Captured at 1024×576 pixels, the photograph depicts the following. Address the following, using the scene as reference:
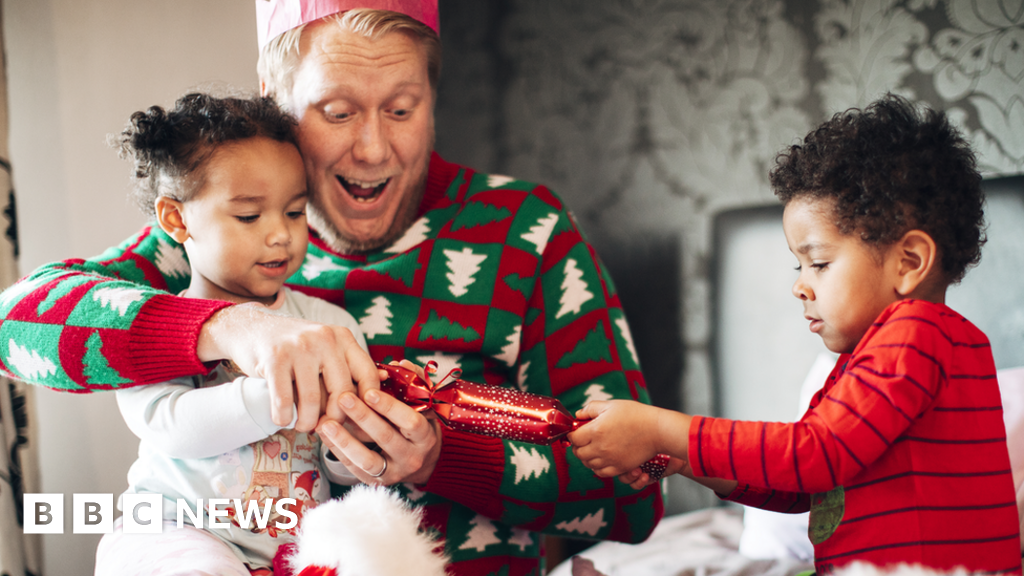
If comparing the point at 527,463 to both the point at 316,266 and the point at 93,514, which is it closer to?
the point at 316,266

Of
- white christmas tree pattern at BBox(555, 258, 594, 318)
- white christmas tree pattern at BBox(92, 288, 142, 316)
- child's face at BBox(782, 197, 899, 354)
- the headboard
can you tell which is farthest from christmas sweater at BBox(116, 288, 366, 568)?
the headboard

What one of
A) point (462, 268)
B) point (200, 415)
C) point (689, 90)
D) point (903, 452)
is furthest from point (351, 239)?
point (689, 90)

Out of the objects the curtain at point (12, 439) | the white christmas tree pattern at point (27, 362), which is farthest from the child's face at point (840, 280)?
the curtain at point (12, 439)

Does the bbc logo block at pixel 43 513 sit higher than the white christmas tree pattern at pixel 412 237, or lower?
lower

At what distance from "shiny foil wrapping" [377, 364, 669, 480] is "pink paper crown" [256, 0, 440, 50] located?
0.64 meters

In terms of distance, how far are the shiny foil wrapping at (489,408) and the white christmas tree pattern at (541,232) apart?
42 cm

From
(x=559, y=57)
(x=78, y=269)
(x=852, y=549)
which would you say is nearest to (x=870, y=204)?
(x=852, y=549)

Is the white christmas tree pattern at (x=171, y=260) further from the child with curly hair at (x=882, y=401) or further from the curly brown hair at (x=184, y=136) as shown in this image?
the child with curly hair at (x=882, y=401)

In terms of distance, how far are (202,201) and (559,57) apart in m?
1.81

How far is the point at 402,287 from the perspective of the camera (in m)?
1.13

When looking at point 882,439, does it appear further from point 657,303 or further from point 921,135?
point 657,303

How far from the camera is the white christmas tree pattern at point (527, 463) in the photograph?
101 centimetres

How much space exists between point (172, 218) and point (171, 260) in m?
0.11

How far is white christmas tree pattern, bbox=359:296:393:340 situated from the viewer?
1117 mm
